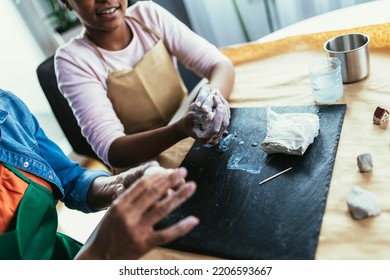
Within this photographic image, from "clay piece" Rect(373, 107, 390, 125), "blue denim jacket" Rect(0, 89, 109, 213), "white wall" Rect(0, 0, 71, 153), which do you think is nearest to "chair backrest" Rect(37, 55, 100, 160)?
"blue denim jacket" Rect(0, 89, 109, 213)

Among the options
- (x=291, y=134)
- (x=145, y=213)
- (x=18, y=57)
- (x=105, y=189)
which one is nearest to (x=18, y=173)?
(x=105, y=189)

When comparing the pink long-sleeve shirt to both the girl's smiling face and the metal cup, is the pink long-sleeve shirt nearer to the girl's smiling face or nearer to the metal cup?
the girl's smiling face

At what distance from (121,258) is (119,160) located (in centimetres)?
50

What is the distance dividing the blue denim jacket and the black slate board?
0.32 metres

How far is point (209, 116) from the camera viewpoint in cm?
92

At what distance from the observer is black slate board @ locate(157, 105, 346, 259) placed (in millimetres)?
645

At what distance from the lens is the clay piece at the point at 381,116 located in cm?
82

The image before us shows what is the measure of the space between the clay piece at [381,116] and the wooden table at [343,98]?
2cm

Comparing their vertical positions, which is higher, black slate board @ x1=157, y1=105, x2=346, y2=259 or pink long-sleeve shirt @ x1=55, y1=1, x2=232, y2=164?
→ pink long-sleeve shirt @ x1=55, y1=1, x2=232, y2=164

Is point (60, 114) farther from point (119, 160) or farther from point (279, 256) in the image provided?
point (279, 256)

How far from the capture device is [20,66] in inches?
108

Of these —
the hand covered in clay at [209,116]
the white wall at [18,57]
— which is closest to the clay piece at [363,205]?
the hand covered in clay at [209,116]

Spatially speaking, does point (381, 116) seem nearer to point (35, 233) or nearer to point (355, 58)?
point (355, 58)
